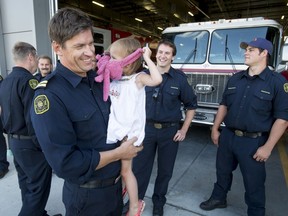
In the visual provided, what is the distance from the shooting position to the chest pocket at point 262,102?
2338 mm

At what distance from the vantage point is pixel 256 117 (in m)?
2.39

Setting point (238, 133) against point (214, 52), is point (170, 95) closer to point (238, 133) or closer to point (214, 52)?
point (238, 133)

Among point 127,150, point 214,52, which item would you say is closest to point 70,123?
point 127,150

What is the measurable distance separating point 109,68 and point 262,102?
1.70 meters

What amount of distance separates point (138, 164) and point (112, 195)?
1.22 m

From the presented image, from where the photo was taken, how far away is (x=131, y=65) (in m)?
1.59

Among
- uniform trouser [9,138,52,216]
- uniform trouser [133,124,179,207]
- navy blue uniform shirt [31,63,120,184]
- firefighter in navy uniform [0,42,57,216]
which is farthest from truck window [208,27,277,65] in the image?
navy blue uniform shirt [31,63,120,184]

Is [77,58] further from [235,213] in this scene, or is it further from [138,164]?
[235,213]

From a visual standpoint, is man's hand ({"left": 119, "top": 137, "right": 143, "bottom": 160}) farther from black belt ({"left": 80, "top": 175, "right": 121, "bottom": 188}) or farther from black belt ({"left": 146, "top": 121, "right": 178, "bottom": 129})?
black belt ({"left": 146, "top": 121, "right": 178, "bottom": 129})

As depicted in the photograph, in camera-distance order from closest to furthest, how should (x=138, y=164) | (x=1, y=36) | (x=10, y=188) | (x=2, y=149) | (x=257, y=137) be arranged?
1. (x=257, y=137)
2. (x=138, y=164)
3. (x=10, y=188)
4. (x=2, y=149)
5. (x=1, y=36)

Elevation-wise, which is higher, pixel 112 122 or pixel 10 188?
pixel 112 122

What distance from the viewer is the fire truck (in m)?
4.48

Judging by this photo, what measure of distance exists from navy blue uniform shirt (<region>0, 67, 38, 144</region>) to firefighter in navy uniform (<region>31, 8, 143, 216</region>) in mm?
1209

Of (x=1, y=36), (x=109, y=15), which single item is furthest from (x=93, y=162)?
(x=109, y=15)
